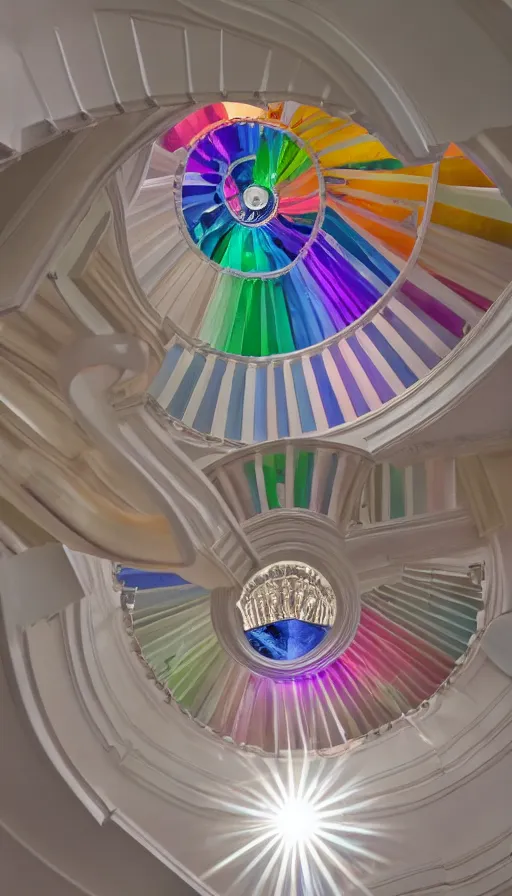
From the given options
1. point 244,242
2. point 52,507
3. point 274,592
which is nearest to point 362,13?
point 52,507

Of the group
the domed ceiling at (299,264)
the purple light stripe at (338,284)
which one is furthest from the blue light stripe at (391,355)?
the purple light stripe at (338,284)

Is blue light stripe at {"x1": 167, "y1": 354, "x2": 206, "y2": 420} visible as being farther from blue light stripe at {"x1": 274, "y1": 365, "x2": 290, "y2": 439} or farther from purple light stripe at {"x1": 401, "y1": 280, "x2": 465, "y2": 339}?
purple light stripe at {"x1": 401, "y1": 280, "x2": 465, "y2": 339}

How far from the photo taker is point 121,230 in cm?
238

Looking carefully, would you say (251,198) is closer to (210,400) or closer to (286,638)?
(210,400)

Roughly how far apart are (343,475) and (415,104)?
2183 mm

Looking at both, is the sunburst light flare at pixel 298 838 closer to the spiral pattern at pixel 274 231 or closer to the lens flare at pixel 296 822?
the lens flare at pixel 296 822

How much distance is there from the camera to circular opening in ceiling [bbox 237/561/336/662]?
3516 mm

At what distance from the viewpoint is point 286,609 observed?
350 cm

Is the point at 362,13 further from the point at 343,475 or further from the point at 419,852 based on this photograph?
the point at 419,852

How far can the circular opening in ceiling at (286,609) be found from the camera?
352 cm

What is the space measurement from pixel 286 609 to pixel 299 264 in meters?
2.45

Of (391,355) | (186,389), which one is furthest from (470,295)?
(186,389)

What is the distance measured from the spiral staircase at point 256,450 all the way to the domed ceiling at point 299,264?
0.07ft

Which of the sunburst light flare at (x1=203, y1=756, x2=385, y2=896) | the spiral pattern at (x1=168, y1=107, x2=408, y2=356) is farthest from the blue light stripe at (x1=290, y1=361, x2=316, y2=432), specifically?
the sunburst light flare at (x1=203, y1=756, x2=385, y2=896)
